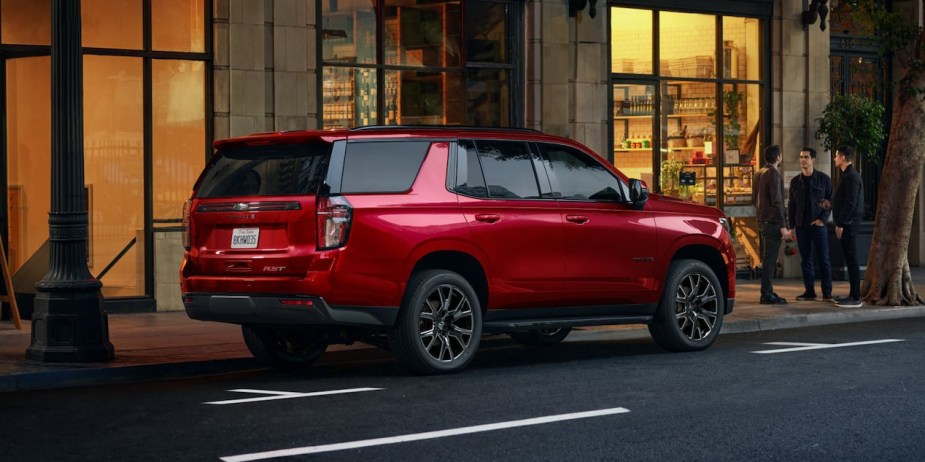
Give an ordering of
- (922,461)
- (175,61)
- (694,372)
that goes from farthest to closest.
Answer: (175,61) < (694,372) < (922,461)

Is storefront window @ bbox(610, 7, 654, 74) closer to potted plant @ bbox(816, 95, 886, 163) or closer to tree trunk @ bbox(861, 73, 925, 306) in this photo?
potted plant @ bbox(816, 95, 886, 163)

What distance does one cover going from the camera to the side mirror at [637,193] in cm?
1193

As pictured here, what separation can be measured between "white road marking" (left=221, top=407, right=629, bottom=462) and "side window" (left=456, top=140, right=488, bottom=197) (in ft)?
8.80

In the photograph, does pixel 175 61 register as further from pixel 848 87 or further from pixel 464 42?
pixel 848 87

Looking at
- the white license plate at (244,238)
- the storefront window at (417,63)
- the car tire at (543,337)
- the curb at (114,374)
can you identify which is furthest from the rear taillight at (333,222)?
the storefront window at (417,63)

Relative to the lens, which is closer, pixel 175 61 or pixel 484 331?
pixel 484 331

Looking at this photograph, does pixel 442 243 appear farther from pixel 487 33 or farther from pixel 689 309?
pixel 487 33

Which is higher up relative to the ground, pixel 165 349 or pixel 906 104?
pixel 906 104

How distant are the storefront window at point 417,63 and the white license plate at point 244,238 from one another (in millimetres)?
7372

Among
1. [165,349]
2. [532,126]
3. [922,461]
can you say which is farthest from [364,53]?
[922,461]

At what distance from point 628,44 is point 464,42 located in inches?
118

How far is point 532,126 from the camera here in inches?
760

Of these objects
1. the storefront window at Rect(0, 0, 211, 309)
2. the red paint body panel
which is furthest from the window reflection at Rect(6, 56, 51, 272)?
the red paint body panel

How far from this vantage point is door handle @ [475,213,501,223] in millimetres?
10867
